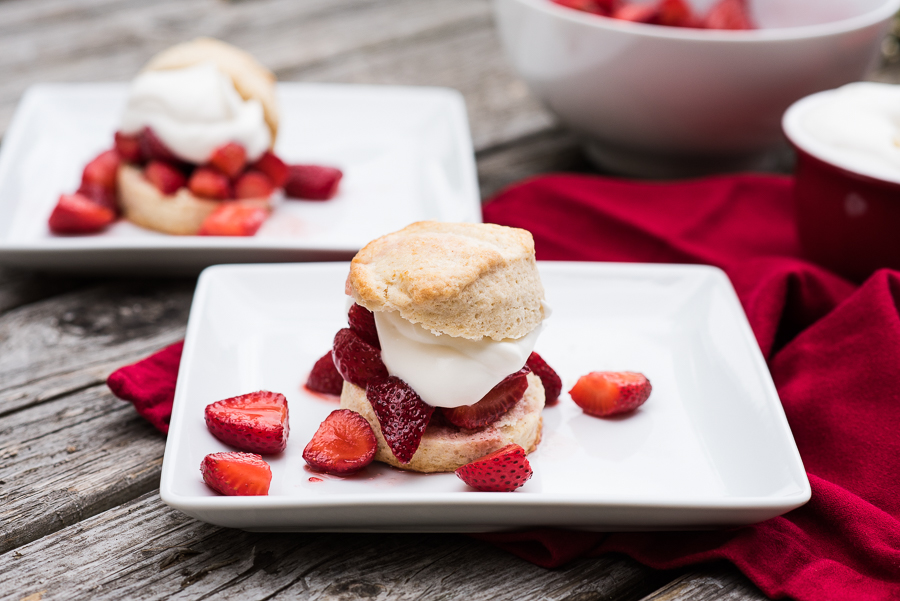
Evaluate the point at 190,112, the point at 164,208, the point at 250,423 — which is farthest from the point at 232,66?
the point at 250,423

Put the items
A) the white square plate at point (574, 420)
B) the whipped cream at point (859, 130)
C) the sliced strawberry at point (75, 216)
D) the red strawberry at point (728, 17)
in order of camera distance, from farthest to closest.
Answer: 1. the red strawberry at point (728, 17)
2. the sliced strawberry at point (75, 216)
3. the whipped cream at point (859, 130)
4. the white square plate at point (574, 420)

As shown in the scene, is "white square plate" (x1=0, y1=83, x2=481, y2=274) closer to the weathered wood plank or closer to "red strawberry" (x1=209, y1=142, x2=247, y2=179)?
"red strawberry" (x1=209, y1=142, x2=247, y2=179)

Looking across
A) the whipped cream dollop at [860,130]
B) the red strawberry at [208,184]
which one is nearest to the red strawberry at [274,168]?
the red strawberry at [208,184]

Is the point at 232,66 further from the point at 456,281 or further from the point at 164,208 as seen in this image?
the point at 456,281

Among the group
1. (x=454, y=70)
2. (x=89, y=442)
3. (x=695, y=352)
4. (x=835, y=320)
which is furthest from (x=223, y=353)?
(x=454, y=70)

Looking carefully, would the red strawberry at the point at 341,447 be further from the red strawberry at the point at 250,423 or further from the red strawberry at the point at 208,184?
the red strawberry at the point at 208,184

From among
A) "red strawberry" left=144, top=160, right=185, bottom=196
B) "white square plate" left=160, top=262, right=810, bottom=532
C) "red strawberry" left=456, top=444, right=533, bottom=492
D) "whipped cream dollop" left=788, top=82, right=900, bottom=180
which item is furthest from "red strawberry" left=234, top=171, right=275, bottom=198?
"whipped cream dollop" left=788, top=82, right=900, bottom=180
